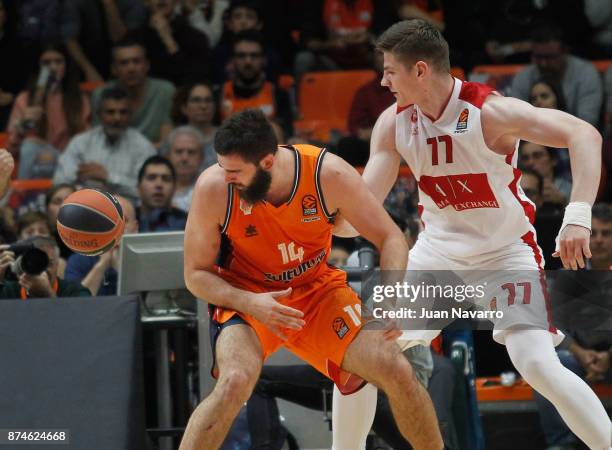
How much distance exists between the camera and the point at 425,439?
4809mm

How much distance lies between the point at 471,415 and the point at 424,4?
4.99 metres

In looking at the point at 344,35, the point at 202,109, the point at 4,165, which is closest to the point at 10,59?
the point at 202,109

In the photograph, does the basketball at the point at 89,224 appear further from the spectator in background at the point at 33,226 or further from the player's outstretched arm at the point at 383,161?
the spectator in background at the point at 33,226

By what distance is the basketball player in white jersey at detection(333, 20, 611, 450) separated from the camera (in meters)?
4.94

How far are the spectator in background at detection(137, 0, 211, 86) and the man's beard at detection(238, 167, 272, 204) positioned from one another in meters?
5.31

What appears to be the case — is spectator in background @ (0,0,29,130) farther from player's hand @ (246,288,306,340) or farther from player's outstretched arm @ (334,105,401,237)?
player's hand @ (246,288,306,340)

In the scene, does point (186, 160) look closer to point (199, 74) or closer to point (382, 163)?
point (199, 74)

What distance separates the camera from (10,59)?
35.0 ft

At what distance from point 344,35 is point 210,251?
17.9 feet

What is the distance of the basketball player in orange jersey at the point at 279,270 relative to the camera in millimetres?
4746

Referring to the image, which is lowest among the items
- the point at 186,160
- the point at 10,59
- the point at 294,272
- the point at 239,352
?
the point at 239,352

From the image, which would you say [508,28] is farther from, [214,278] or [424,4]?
[214,278]

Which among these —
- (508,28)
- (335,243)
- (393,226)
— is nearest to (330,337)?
(393,226)

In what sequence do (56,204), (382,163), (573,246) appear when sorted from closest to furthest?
(573,246) → (382,163) → (56,204)
